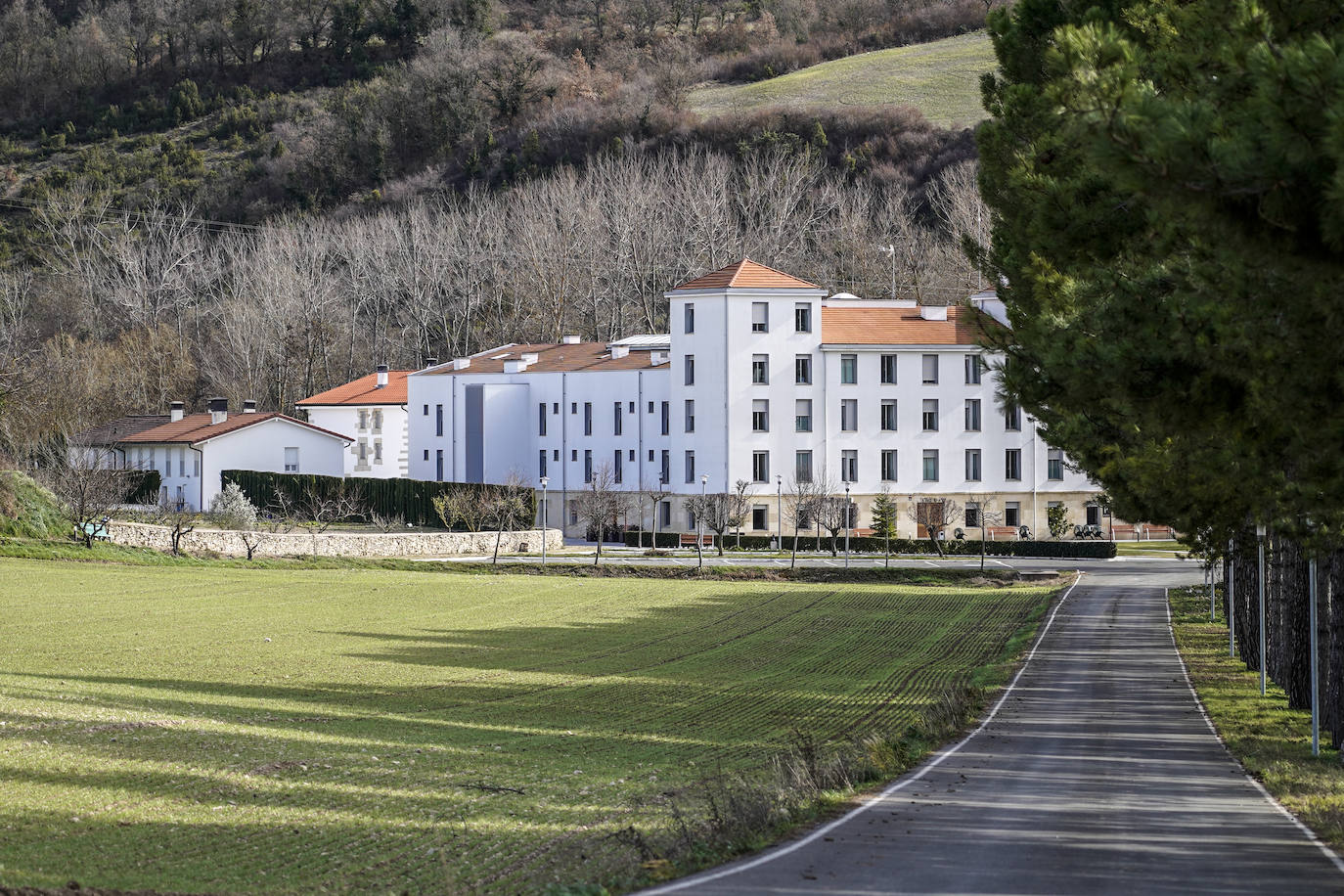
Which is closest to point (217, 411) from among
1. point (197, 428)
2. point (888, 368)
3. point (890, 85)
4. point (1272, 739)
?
point (197, 428)

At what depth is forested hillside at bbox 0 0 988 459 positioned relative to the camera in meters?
108

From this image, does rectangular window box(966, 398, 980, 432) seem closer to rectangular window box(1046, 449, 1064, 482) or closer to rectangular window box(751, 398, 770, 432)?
rectangular window box(1046, 449, 1064, 482)

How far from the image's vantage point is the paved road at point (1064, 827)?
11.6 meters

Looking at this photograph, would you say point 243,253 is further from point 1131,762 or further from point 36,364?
point 1131,762

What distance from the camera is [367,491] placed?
80.1 metres

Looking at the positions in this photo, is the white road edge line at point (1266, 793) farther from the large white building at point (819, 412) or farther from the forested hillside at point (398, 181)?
the forested hillside at point (398, 181)

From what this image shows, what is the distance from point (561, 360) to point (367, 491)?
13948 mm

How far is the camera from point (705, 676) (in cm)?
2975

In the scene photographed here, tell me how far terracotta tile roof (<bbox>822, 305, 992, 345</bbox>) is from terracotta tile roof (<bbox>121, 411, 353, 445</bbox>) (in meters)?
31.3

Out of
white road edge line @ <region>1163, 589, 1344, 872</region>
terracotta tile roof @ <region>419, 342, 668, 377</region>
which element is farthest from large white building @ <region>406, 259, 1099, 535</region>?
white road edge line @ <region>1163, 589, 1344, 872</region>

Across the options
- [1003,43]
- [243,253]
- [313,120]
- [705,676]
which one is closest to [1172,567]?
[705,676]

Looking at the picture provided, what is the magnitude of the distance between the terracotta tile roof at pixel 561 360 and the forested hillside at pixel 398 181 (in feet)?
54.2

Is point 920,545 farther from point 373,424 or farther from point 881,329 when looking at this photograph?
point 373,424

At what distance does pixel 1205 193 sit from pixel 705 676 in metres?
22.4
